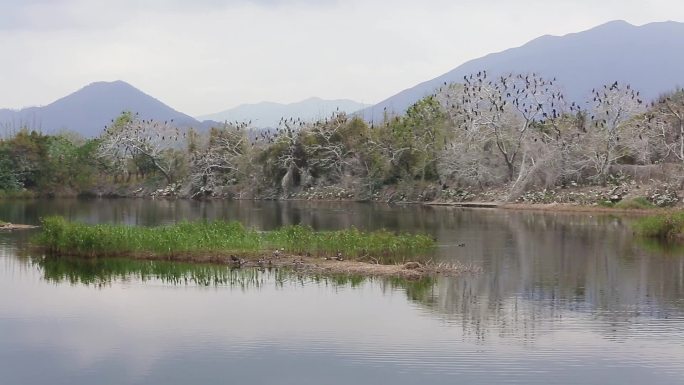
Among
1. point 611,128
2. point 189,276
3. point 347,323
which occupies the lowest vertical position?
point 347,323

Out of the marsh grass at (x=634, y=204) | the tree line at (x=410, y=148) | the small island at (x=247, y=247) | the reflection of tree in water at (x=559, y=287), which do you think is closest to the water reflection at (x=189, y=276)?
the small island at (x=247, y=247)

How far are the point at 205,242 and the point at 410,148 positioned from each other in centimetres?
3848

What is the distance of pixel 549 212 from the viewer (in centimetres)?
4678

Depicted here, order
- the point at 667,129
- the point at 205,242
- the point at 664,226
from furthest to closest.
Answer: the point at 667,129 → the point at 664,226 → the point at 205,242

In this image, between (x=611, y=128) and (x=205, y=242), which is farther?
(x=611, y=128)

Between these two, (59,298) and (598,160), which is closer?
(59,298)

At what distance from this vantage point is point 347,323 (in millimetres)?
15445

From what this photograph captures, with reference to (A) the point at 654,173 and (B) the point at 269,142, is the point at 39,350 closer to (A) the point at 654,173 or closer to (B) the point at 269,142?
(A) the point at 654,173

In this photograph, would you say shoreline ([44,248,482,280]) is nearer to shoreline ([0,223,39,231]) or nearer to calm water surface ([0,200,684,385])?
calm water surface ([0,200,684,385])

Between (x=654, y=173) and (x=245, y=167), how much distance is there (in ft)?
111

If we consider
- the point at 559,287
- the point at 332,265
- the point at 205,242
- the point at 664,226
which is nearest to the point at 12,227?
the point at 205,242

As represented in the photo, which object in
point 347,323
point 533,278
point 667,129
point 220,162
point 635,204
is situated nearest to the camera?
point 347,323

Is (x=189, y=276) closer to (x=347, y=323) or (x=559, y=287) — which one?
(x=347, y=323)

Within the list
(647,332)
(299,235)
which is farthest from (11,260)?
(647,332)
